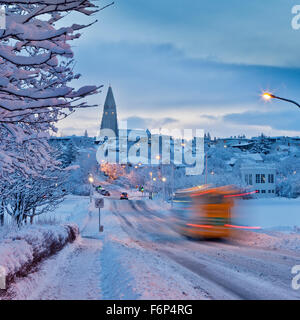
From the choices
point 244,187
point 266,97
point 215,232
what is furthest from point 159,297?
point 244,187

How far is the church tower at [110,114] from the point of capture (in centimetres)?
19462

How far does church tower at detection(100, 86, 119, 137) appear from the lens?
195m

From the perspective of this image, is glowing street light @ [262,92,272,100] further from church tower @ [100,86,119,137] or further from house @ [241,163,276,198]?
church tower @ [100,86,119,137]

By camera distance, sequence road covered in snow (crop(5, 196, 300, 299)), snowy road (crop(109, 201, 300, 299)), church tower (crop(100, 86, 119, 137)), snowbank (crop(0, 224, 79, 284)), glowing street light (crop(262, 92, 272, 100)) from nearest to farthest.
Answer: snowbank (crop(0, 224, 79, 284))
road covered in snow (crop(5, 196, 300, 299))
snowy road (crop(109, 201, 300, 299))
glowing street light (crop(262, 92, 272, 100))
church tower (crop(100, 86, 119, 137))

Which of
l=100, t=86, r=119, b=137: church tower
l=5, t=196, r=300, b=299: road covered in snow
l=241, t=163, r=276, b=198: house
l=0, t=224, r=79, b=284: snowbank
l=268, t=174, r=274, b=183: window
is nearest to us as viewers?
l=0, t=224, r=79, b=284: snowbank

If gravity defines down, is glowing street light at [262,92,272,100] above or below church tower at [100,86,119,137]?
below

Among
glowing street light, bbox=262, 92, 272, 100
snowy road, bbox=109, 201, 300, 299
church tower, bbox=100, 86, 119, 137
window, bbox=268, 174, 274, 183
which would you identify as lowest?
snowy road, bbox=109, 201, 300, 299

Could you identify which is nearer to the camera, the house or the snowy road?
the snowy road

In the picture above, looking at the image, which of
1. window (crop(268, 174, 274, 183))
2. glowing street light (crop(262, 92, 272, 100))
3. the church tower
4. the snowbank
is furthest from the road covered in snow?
the church tower

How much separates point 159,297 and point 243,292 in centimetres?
254

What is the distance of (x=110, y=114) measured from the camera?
195 metres
